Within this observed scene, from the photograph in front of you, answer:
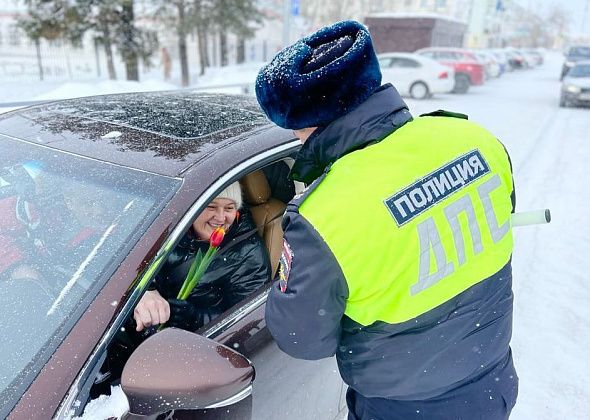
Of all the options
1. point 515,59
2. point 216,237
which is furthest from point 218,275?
point 515,59

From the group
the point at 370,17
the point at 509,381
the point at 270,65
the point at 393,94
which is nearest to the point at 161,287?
the point at 270,65

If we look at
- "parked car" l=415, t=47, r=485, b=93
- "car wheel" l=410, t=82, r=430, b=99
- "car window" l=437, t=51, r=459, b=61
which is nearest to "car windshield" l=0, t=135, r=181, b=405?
"car wheel" l=410, t=82, r=430, b=99

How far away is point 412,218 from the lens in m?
1.18

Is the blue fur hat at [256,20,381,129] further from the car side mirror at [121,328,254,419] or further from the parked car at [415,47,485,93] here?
the parked car at [415,47,485,93]

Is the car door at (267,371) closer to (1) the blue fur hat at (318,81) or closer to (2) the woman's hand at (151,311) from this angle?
(2) the woman's hand at (151,311)

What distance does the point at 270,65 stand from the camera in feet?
4.27

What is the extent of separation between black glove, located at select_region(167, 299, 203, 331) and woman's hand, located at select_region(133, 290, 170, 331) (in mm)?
78

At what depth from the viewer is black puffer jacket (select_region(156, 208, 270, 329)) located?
6.24 feet

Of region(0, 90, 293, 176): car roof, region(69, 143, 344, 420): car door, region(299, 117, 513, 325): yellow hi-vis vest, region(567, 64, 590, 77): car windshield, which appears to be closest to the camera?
region(299, 117, 513, 325): yellow hi-vis vest

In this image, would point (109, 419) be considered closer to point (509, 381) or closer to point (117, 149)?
point (117, 149)

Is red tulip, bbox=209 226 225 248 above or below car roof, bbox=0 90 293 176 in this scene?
below

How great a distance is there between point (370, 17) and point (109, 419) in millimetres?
30316

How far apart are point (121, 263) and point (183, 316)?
0.56m

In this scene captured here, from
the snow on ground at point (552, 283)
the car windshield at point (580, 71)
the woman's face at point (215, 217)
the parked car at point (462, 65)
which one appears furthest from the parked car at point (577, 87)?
the woman's face at point (215, 217)
